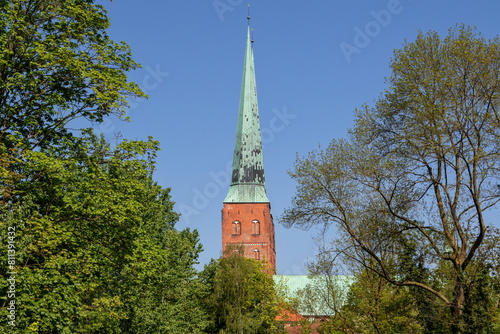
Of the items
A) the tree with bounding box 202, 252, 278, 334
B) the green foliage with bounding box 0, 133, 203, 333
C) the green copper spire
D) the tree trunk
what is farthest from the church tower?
the tree trunk

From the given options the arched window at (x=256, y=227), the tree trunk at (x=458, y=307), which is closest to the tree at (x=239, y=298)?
the tree trunk at (x=458, y=307)

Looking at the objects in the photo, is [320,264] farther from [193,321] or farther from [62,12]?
[193,321]

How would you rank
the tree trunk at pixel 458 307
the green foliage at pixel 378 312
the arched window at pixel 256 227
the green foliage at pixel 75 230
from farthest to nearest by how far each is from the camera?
the arched window at pixel 256 227 < the green foliage at pixel 378 312 < the tree trunk at pixel 458 307 < the green foliage at pixel 75 230

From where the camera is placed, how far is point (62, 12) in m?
20.4

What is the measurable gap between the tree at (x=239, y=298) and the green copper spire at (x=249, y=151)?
38.0 m

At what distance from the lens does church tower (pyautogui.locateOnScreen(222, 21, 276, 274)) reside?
99500 mm

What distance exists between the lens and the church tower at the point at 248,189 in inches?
3917

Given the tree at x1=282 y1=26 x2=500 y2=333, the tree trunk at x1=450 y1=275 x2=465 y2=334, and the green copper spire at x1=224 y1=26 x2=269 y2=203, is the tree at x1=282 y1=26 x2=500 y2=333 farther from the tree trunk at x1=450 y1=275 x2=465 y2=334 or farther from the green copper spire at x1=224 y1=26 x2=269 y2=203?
the green copper spire at x1=224 y1=26 x2=269 y2=203

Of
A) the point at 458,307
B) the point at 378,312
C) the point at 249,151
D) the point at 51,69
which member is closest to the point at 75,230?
the point at 51,69

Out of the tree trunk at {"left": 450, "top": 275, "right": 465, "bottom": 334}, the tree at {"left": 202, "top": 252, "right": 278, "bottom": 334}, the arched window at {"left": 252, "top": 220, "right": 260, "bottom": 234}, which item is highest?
the arched window at {"left": 252, "top": 220, "right": 260, "bottom": 234}

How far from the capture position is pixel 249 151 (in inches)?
3947

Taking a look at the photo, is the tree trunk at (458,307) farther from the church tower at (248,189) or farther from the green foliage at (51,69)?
the church tower at (248,189)

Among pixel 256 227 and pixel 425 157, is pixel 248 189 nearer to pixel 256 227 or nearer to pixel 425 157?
pixel 256 227

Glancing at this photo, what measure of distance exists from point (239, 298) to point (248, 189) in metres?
44.4
